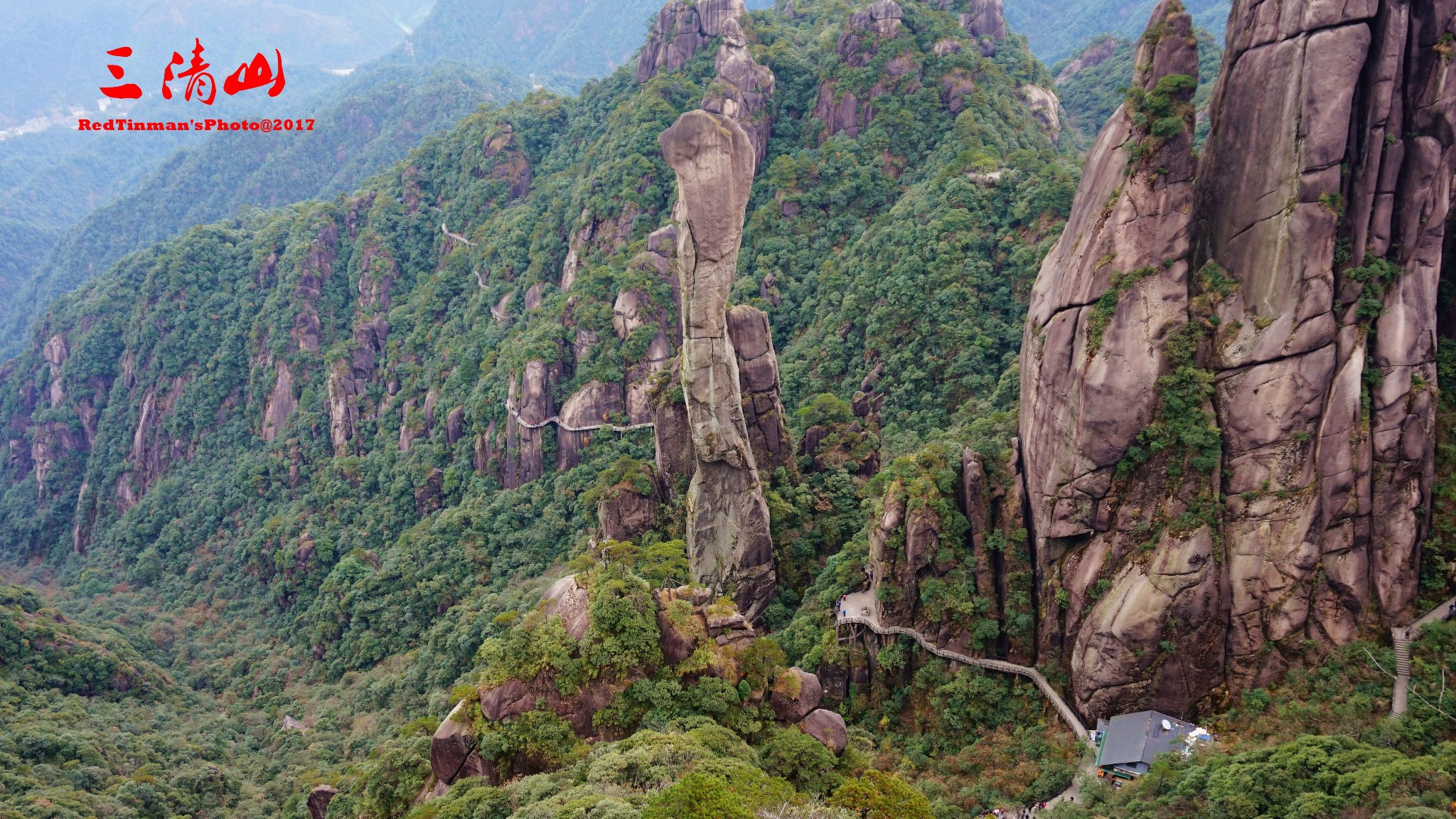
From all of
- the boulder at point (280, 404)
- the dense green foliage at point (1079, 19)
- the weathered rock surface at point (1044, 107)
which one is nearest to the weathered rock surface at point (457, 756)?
the boulder at point (280, 404)

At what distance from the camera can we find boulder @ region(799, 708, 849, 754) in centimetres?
2848

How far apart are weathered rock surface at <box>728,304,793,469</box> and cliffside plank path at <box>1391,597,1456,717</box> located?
90.1ft

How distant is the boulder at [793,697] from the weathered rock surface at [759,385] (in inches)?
705

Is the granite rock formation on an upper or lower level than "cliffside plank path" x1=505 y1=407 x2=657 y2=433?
lower

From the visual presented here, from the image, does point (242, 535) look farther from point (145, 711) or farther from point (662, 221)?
point (662, 221)

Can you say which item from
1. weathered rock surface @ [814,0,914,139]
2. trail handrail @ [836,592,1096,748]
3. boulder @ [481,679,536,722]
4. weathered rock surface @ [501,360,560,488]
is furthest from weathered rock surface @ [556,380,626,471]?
boulder @ [481,679,536,722]

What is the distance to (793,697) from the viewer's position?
2897 cm

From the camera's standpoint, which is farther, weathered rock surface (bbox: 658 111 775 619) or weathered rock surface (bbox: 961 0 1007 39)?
weathered rock surface (bbox: 961 0 1007 39)

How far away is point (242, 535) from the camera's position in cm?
7738

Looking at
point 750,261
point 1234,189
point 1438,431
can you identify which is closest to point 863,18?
point 750,261

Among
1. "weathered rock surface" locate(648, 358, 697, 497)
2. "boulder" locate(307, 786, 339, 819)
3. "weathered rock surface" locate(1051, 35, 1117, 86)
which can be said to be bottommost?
"boulder" locate(307, 786, 339, 819)

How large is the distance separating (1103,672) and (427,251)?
83476 millimetres

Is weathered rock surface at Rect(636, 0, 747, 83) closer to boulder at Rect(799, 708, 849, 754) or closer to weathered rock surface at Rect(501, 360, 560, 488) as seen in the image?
weathered rock surface at Rect(501, 360, 560, 488)

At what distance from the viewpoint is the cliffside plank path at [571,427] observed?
60.8 meters
